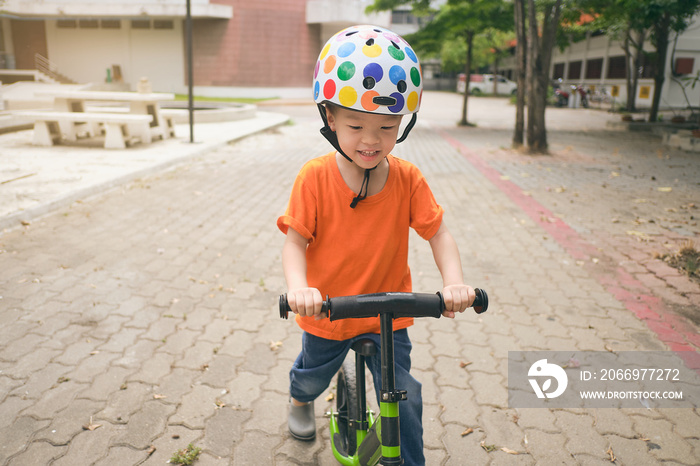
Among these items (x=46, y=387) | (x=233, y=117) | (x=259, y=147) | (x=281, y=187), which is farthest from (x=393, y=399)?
(x=233, y=117)

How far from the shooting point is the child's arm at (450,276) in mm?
1630

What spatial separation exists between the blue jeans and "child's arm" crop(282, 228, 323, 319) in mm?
343

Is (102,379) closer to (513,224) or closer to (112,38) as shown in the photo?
(513,224)

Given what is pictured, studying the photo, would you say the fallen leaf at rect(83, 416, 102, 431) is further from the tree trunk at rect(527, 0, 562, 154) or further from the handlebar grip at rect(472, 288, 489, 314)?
the tree trunk at rect(527, 0, 562, 154)

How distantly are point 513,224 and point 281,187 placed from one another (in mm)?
3720

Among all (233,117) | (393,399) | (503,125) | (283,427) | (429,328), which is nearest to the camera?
(393,399)

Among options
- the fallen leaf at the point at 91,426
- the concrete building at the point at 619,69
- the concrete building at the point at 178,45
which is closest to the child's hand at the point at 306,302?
the fallen leaf at the point at 91,426

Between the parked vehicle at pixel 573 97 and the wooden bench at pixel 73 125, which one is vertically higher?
the parked vehicle at pixel 573 97

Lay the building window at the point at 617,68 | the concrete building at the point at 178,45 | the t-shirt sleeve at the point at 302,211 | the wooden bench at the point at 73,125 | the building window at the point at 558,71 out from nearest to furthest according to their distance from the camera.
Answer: the t-shirt sleeve at the point at 302,211 < the wooden bench at the point at 73,125 < the building window at the point at 617,68 < the concrete building at the point at 178,45 < the building window at the point at 558,71

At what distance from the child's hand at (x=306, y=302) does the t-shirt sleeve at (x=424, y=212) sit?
1.92 ft

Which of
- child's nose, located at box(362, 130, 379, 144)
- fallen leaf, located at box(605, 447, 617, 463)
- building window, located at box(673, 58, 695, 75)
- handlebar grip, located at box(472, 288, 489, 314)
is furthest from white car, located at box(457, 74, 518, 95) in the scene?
Answer: handlebar grip, located at box(472, 288, 489, 314)

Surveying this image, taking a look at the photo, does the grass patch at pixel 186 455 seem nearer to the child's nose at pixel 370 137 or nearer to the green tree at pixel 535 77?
the child's nose at pixel 370 137

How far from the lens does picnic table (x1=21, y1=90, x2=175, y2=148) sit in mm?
10672

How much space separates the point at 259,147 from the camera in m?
13.1
